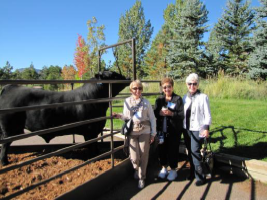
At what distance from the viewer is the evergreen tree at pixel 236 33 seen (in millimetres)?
21844

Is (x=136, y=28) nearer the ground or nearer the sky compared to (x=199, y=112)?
nearer the sky

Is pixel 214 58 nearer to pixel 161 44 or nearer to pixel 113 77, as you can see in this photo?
pixel 161 44

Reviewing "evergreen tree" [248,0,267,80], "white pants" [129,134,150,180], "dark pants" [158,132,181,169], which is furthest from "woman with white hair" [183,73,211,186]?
"evergreen tree" [248,0,267,80]

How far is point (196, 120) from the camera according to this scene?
2980 mm

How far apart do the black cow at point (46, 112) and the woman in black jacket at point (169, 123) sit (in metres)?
1.05

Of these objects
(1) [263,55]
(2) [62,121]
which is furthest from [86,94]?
(1) [263,55]

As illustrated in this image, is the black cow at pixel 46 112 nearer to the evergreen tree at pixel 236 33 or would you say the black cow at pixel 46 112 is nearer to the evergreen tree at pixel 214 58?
Answer: the evergreen tree at pixel 214 58

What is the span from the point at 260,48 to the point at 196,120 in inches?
621

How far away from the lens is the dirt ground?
260 cm

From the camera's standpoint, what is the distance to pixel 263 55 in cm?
1498

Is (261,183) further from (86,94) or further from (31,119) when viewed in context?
(31,119)

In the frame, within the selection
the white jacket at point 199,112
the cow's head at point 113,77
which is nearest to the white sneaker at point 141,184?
the white jacket at point 199,112

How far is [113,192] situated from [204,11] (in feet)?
77.7

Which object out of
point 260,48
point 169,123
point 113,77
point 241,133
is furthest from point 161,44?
point 169,123
